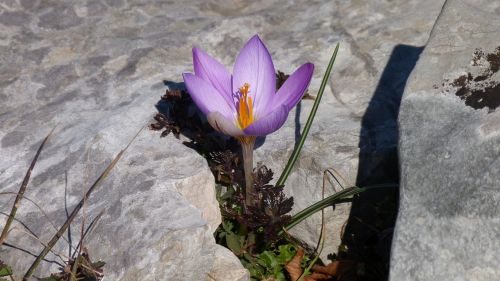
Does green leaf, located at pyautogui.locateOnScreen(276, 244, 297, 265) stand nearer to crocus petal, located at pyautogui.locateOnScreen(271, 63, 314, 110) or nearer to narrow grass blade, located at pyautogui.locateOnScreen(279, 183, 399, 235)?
narrow grass blade, located at pyautogui.locateOnScreen(279, 183, 399, 235)

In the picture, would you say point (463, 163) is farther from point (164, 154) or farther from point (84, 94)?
point (84, 94)

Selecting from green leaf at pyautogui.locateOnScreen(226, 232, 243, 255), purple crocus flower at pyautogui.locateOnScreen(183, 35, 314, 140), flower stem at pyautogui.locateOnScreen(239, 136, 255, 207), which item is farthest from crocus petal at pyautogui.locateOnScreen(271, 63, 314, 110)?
green leaf at pyautogui.locateOnScreen(226, 232, 243, 255)

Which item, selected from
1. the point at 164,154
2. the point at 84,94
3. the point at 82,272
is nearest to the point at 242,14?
the point at 84,94

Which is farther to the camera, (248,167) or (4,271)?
(248,167)

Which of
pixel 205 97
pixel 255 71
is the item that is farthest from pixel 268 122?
pixel 255 71

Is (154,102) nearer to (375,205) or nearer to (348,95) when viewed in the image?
(348,95)

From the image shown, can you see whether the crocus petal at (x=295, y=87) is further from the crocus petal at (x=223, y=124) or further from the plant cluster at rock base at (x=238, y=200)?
the plant cluster at rock base at (x=238, y=200)
